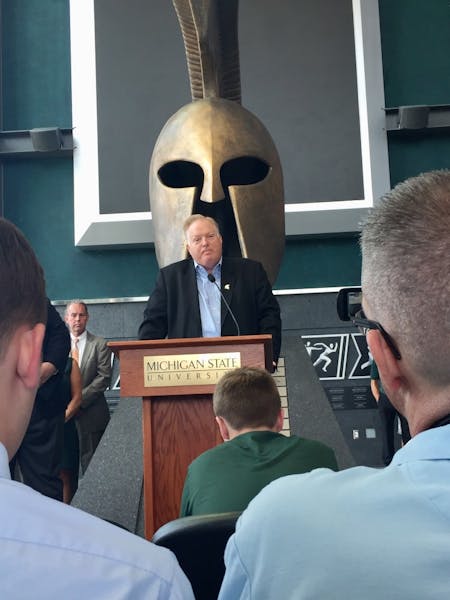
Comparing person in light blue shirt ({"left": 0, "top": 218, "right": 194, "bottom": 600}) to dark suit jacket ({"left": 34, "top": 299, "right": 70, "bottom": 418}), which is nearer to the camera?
person in light blue shirt ({"left": 0, "top": 218, "right": 194, "bottom": 600})

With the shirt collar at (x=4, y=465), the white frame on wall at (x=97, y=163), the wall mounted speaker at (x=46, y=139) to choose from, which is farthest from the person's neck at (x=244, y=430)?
the wall mounted speaker at (x=46, y=139)

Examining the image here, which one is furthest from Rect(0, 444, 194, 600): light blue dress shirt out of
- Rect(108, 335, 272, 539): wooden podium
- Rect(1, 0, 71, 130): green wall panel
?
Rect(1, 0, 71, 130): green wall panel

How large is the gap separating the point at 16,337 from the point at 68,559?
0.21 m

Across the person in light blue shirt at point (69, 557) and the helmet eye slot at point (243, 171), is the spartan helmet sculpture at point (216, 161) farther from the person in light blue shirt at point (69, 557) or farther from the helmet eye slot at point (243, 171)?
the person in light blue shirt at point (69, 557)

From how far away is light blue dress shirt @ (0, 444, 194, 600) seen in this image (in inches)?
19.3

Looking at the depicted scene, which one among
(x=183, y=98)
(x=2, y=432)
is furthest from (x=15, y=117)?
(x=2, y=432)

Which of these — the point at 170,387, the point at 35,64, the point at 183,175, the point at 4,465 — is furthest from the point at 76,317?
the point at 35,64

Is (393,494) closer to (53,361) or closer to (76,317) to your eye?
(53,361)

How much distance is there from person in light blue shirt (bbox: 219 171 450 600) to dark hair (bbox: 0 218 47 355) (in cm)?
24

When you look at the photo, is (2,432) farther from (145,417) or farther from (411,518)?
(145,417)

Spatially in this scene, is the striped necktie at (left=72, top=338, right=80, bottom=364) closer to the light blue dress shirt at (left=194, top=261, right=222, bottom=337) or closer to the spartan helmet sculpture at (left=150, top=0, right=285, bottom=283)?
the spartan helmet sculpture at (left=150, top=0, right=285, bottom=283)

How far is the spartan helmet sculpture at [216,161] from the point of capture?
3.73m

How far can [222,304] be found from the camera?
2996 mm

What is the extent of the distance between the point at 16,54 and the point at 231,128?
4.50 m
